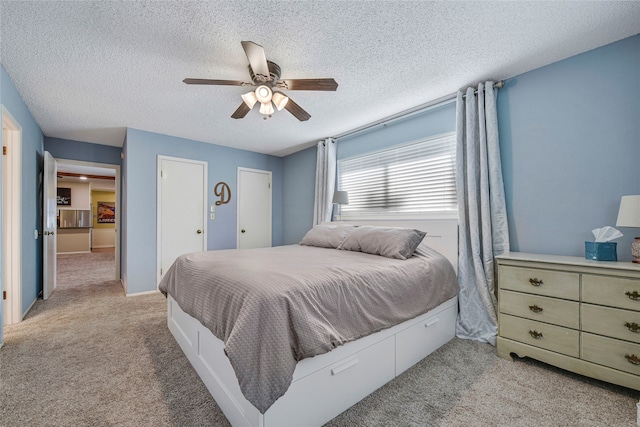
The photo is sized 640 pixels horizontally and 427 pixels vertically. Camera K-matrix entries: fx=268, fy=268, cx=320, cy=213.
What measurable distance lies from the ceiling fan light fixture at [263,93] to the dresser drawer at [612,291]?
257cm

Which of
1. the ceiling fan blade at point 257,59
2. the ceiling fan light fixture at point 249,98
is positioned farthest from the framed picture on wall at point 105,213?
the ceiling fan blade at point 257,59

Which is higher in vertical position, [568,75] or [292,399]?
[568,75]

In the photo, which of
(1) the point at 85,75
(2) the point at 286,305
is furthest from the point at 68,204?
(2) the point at 286,305

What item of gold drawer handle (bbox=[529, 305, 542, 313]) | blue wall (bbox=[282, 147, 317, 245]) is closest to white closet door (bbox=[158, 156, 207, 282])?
blue wall (bbox=[282, 147, 317, 245])

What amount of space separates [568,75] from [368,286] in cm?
235

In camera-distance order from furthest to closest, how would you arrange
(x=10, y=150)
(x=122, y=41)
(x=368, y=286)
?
(x=10, y=150) → (x=122, y=41) → (x=368, y=286)

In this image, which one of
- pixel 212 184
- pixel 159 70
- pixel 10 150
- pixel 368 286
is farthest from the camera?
pixel 212 184

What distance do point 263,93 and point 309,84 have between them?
1.29ft

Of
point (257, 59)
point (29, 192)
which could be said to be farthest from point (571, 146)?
point (29, 192)

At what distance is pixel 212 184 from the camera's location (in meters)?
4.58

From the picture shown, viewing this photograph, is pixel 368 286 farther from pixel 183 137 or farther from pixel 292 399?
pixel 183 137

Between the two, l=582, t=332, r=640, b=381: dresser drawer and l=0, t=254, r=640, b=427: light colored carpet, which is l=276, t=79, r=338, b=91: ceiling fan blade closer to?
l=0, t=254, r=640, b=427: light colored carpet

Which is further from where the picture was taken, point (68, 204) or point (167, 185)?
point (68, 204)

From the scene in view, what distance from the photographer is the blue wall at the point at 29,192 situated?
271 cm
